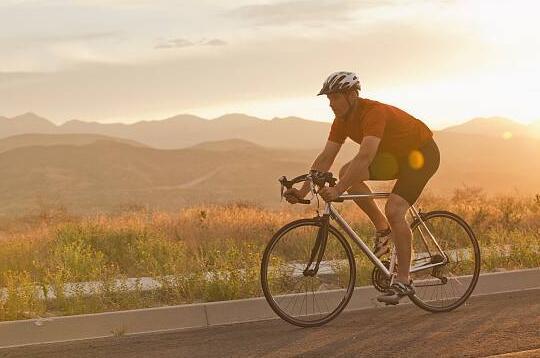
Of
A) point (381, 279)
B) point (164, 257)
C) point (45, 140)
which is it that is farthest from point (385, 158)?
point (45, 140)

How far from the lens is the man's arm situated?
7.95m

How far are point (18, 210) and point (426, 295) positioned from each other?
269ft

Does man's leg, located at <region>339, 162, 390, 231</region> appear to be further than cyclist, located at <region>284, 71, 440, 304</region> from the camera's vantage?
Yes

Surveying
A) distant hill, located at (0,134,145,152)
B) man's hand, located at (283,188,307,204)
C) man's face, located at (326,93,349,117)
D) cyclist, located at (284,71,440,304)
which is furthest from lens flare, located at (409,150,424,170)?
distant hill, located at (0,134,145,152)

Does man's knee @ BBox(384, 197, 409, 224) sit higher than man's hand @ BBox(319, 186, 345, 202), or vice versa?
man's hand @ BBox(319, 186, 345, 202)

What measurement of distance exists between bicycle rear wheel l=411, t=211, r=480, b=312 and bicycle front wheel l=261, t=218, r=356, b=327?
73 cm

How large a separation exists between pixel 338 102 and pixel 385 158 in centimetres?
71

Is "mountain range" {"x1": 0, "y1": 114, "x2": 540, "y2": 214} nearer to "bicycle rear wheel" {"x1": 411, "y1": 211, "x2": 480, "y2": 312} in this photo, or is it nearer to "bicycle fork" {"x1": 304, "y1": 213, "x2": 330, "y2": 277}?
"bicycle rear wheel" {"x1": 411, "y1": 211, "x2": 480, "y2": 312}

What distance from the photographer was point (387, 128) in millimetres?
8375

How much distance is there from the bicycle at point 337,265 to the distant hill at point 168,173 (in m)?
81.4

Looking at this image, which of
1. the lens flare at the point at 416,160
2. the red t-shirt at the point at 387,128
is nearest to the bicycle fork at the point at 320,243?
the red t-shirt at the point at 387,128

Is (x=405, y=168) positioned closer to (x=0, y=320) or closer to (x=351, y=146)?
(x=0, y=320)

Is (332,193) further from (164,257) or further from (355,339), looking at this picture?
(164,257)

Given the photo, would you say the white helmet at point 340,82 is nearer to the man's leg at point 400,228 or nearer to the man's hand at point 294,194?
the man's hand at point 294,194
